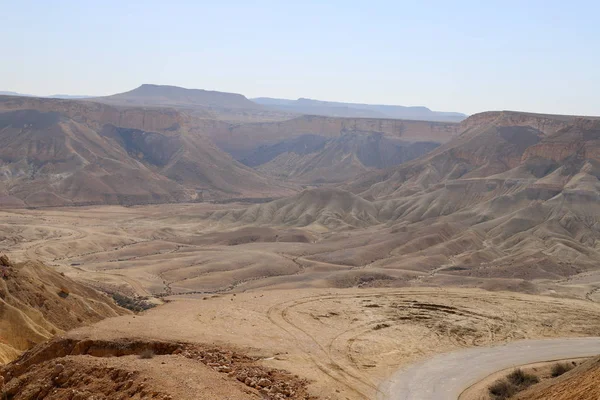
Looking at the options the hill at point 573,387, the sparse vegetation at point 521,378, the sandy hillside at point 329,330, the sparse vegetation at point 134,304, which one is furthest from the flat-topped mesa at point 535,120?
the hill at point 573,387

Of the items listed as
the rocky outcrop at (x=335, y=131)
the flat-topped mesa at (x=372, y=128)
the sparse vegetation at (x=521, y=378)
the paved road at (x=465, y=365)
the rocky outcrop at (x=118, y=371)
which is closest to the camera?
the rocky outcrop at (x=118, y=371)

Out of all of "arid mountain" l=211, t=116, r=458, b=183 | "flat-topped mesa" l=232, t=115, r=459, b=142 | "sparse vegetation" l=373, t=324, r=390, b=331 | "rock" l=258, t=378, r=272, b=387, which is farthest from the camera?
"flat-topped mesa" l=232, t=115, r=459, b=142

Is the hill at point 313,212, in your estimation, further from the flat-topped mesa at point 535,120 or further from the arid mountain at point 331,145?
the arid mountain at point 331,145

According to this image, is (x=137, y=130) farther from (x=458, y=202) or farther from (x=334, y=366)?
(x=334, y=366)

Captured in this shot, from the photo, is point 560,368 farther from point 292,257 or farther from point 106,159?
point 106,159

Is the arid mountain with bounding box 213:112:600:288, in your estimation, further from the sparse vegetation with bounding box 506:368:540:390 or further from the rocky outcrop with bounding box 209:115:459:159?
the rocky outcrop with bounding box 209:115:459:159

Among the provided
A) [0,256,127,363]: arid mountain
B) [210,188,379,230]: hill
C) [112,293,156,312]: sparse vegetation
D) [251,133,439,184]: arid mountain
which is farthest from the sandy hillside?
[251,133,439,184]: arid mountain
